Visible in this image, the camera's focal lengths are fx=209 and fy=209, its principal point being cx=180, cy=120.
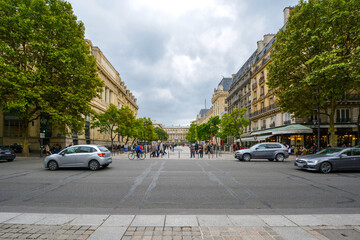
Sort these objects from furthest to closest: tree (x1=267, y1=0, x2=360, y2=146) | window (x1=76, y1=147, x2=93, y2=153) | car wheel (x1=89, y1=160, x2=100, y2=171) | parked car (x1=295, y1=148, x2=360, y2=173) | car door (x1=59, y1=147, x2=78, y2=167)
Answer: tree (x1=267, y1=0, x2=360, y2=146) < window (x1=76, y1=147, x2=93, y2=153) < car door (x1=59, y1=147, x2=78, y2=167) < car wheel (x1=89, y1=160, x2=100, y2=171) < parked car (x1=295, y1=148, x2=360, y2=173)

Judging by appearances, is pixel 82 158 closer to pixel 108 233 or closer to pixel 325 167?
pixel 108 233

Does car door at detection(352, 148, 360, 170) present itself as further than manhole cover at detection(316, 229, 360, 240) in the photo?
Yes

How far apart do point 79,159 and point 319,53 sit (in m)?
20.8

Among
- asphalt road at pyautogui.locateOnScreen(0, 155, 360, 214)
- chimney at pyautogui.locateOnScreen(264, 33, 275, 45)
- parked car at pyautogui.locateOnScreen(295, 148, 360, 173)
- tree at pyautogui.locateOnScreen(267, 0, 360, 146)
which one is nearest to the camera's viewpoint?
asphalt road at pyautogui.locateOnScreen(0, 155, 360, 214)

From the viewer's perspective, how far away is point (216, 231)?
3.87 m

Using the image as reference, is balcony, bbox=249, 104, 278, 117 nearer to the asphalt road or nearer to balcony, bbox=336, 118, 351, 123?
balcony, bbox=336, 118, 351, 123

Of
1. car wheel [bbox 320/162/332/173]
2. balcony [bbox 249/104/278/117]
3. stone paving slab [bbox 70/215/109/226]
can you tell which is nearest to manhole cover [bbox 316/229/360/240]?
stone paving slab [bbox 70/215/109/226]

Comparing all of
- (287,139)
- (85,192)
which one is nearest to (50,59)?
(85,192)

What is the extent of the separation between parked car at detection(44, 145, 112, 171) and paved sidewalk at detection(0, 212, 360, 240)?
784 centimetres

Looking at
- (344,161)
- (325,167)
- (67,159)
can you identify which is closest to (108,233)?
(67,159)

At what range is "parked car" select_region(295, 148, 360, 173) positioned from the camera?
11.5 meters

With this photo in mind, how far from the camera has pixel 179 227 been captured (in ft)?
13.4

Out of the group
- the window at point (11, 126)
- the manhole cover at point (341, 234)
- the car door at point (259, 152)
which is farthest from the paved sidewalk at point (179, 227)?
the window at point (11, 126)

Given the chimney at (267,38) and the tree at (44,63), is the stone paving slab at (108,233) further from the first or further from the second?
the chimney at (267,38)
